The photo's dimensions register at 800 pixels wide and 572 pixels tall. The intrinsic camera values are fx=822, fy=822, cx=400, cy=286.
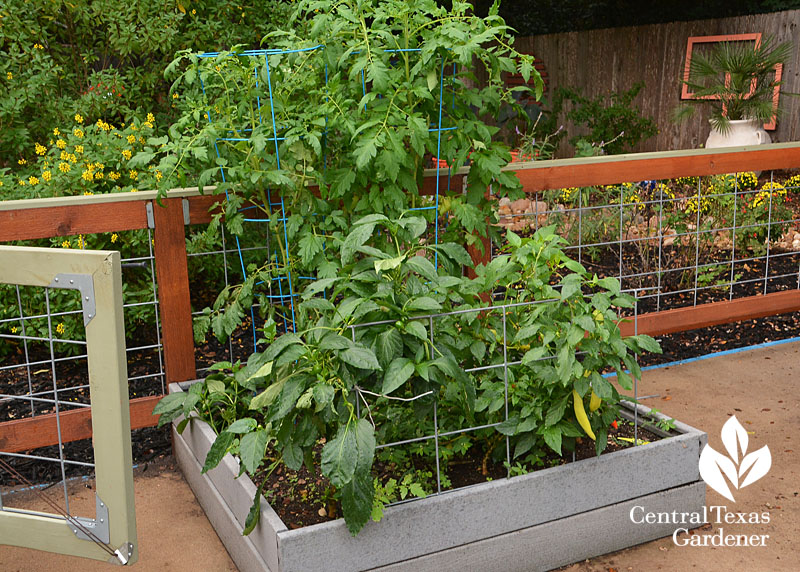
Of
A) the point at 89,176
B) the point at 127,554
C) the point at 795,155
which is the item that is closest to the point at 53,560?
the point at 127,554

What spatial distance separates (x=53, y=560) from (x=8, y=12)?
8.80 ft

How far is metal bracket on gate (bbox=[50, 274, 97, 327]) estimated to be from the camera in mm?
1702

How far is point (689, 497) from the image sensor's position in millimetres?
2479

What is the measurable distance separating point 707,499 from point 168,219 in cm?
203

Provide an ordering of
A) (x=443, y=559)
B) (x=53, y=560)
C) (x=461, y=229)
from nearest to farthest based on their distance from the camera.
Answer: (x=443, y=559) → (x=53, y=560) → (x=461, y=229)

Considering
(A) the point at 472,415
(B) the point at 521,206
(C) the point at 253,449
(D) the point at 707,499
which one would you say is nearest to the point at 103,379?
(C) the point at 253,449

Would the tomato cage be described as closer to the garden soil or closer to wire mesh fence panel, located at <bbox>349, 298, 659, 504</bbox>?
wire mesh fence panel, located at <bbox>349, 298, 659, 504</bbox>

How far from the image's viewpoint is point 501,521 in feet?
7.35

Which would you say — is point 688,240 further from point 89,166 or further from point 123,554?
point 123,554

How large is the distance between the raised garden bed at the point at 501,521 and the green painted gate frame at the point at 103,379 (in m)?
0.41

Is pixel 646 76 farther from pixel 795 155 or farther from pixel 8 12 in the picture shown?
pixel 8 12

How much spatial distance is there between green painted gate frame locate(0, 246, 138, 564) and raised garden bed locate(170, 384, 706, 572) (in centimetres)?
41

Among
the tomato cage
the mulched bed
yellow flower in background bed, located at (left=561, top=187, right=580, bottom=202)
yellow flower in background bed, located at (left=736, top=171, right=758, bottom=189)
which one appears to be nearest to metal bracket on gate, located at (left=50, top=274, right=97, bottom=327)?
the mulched bed

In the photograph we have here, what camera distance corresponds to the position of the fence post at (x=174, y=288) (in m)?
2.85
